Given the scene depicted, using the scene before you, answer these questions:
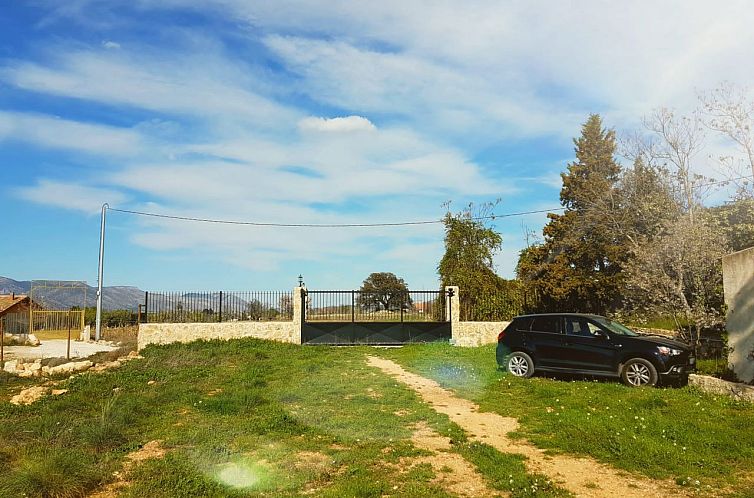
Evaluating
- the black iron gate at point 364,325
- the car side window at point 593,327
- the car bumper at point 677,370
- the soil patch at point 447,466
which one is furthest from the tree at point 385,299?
the soil patch at point 447,466

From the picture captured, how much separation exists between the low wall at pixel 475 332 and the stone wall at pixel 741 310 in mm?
12623

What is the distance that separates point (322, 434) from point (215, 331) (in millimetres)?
16243

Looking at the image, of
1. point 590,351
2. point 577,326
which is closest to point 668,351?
point 590,351

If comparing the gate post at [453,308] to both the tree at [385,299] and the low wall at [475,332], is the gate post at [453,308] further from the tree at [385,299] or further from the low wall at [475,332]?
the tree at [385,299]

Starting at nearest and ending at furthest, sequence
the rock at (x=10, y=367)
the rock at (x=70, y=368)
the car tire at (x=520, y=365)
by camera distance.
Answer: the car tire at (x=520, y=365), the rock at (x=70, y=368), the rock at (x=10, y=367)

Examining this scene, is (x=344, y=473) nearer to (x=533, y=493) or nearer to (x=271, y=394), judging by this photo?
(x=533, y=493)

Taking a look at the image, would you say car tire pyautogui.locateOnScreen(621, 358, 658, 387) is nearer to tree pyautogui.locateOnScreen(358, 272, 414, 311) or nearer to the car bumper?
the car bumper

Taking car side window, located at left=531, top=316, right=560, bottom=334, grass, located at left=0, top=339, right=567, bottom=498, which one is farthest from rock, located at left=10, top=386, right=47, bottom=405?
car side window, located at left=531, top=316, right=560, bottom=334

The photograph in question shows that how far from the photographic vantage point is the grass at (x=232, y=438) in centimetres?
594

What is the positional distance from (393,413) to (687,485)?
15.8 ft

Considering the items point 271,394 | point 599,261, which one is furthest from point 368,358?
point 599,261

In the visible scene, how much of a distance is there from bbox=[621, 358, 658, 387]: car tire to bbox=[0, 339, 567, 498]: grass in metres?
4.55

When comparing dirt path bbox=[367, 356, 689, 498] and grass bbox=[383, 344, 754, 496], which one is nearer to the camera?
dirt path bbox=[367, 356, 689, 498]

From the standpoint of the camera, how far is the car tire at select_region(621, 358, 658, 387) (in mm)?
11109
